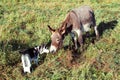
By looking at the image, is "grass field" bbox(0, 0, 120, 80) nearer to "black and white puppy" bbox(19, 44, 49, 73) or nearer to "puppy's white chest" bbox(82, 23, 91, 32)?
"black and white puppy" bbox(19, 44, 49, 73)

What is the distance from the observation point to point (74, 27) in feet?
36.4

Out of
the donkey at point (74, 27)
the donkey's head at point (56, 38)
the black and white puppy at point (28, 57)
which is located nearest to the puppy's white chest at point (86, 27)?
the donkey at point (74, 27)

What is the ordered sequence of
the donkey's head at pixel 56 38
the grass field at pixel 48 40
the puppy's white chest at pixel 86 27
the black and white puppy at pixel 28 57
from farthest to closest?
the puppy's white chest at pixel 86 27
the donkey's head at pixel 56 38
the black and white puppy at pixel 28 57
the grass field at pixel 48 40

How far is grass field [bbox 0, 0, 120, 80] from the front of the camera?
9.59m

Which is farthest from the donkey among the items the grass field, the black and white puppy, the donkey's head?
the black and white puppy

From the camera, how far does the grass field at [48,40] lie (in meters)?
9.59

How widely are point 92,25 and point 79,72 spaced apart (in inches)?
115

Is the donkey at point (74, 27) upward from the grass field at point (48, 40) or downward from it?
upward

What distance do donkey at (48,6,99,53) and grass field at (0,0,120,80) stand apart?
0.36 meters

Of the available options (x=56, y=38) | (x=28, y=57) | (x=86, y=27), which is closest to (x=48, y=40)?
(x=86, y=27)

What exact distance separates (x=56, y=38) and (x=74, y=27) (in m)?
0.82

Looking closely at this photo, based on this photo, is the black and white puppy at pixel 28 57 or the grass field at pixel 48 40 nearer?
the grass field at pixel 48 40

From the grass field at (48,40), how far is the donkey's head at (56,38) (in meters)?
0.28

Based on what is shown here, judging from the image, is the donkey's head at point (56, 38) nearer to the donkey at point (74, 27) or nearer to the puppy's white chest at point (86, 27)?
the donkey at point (74, 27)
